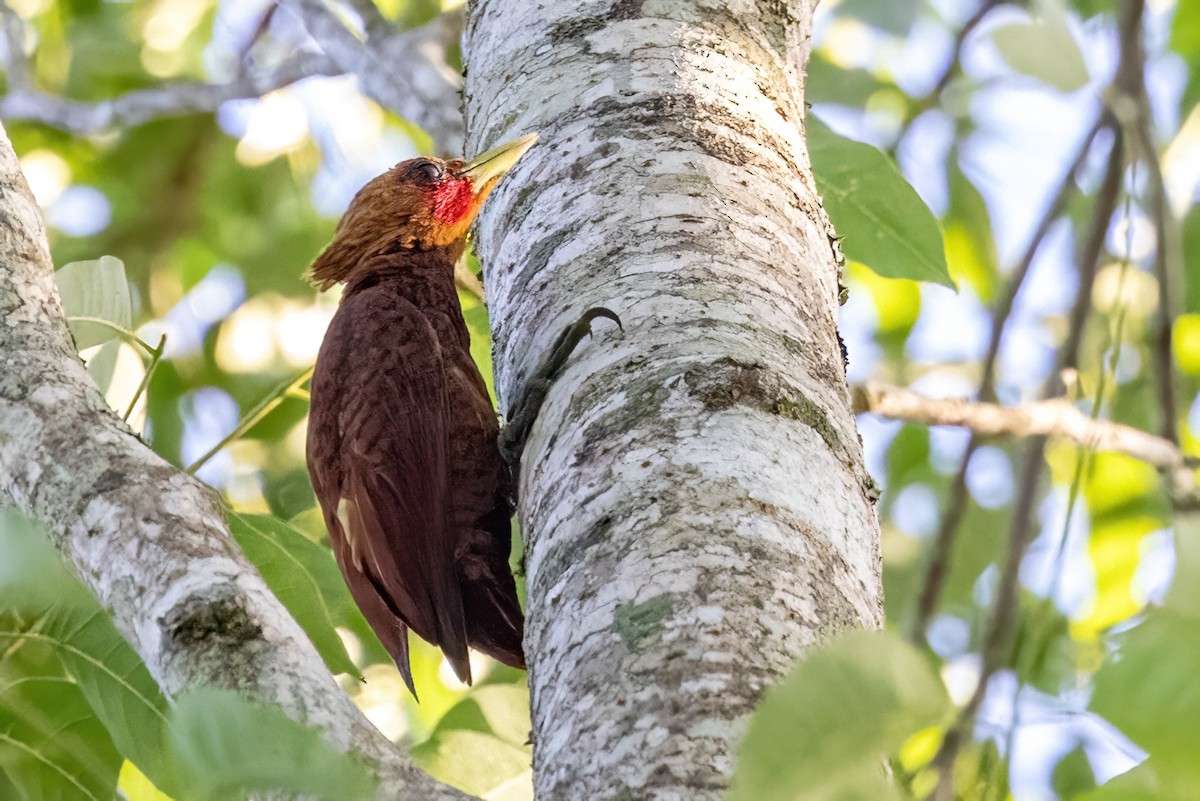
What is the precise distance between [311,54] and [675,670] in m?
3.06

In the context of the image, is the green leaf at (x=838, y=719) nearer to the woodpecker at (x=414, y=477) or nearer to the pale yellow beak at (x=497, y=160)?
the pale yellow beak at (x=497, y=160)

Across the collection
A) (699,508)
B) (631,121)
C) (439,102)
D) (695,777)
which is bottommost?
(695,777)

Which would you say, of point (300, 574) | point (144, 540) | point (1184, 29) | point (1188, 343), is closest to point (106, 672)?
point (300, 574)

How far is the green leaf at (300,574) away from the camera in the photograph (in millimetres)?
1938

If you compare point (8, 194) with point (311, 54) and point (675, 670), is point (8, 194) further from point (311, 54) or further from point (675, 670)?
point (311, 54)

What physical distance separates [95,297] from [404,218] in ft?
2.94

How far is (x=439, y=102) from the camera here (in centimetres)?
302

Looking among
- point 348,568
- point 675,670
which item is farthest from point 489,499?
point 675,670

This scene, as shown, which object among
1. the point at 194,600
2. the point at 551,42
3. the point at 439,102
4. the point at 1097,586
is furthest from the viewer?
the point at 1097,586

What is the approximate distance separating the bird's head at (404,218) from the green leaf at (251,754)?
6.74 ft

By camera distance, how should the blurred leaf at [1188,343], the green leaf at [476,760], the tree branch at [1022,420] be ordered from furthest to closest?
the blurred leaf at [1188,343] → the tree branch at [1022,420] → the green leaf at [476,760]

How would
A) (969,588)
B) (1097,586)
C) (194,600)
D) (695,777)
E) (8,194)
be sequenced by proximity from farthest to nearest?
(969,588) < (1097,586) < (8,194) < (194,600) < (695,777)

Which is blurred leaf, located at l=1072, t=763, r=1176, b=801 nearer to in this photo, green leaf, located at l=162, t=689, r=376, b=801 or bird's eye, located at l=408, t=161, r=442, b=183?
green leaf, located at l=162, t=689, r=376, b=801

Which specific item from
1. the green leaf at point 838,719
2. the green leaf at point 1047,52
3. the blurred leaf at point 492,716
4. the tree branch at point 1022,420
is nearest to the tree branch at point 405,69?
the tree branch at point 1022,420
